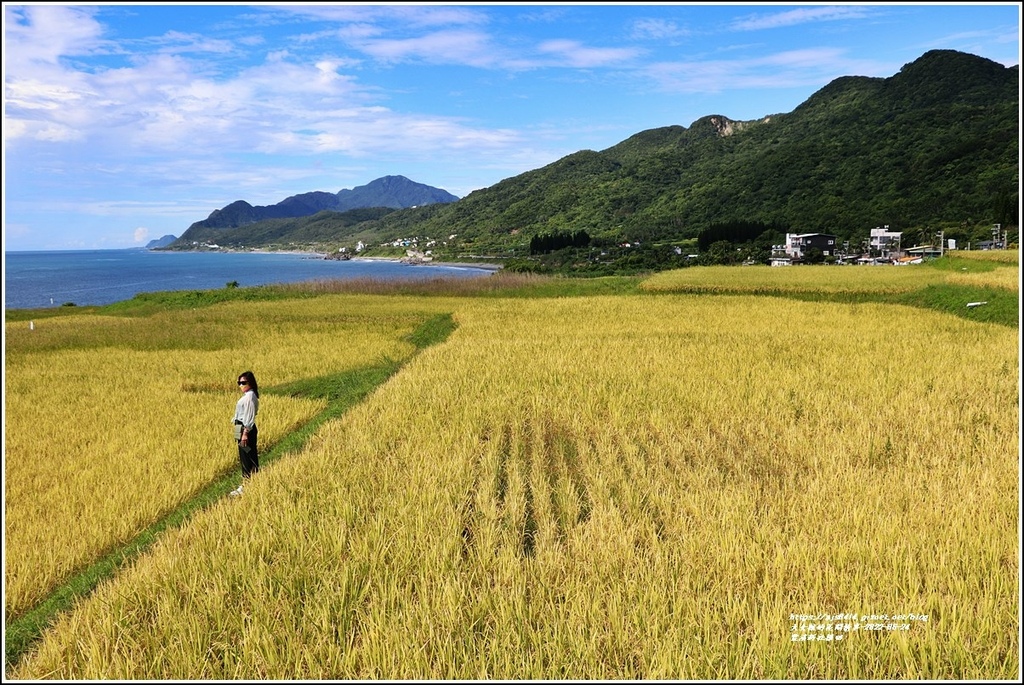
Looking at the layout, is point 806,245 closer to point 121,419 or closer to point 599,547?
point 121,419

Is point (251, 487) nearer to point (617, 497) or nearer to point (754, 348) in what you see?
point (617, 497)

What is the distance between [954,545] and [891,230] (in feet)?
262

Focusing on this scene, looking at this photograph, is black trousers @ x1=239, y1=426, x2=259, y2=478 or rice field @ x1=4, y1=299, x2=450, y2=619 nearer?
rice field @ x1=4, y1=299, x2=450, y2=619

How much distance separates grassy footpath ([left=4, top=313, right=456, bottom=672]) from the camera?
348 cm

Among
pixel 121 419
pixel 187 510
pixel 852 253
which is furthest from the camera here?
pixel 852 253

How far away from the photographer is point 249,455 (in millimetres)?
5781

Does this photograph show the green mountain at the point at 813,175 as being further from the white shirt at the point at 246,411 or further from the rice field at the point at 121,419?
the white shirt at the point at 246,411

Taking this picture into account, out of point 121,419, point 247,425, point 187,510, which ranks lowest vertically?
point 187,510

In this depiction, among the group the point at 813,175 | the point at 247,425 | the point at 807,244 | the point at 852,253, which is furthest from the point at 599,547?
the point at 813,175

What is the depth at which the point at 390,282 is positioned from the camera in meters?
40.4

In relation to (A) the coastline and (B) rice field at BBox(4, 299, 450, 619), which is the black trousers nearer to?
(B) rice field at BBox(4, 299, 450, 619)

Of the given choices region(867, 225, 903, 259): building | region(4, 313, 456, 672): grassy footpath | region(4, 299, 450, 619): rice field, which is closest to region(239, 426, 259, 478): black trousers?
region(4, 313, 456, 672): grassy footpath

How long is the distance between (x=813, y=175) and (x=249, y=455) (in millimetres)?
110098

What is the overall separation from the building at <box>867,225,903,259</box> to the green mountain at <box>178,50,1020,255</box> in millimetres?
3262
